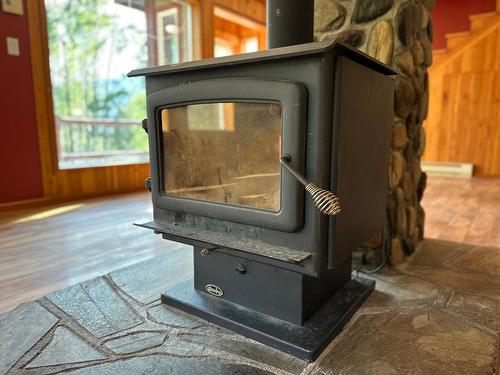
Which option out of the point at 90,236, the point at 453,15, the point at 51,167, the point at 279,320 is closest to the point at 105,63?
the point at 51,167

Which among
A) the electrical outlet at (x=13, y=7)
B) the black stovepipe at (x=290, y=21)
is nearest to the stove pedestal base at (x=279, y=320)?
the black stovepipe at (x=290, y=21)

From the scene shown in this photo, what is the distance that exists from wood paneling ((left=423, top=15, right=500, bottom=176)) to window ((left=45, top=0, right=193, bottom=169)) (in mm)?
3151

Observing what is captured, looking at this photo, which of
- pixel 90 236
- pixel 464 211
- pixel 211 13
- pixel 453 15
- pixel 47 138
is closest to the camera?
pixel 90 236

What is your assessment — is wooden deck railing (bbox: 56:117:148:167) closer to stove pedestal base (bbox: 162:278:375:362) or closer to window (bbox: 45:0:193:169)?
window (bbox: 45:0:193:169)

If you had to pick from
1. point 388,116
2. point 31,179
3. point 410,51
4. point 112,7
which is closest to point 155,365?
point 388,116

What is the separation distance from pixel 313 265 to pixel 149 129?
2.13 ft

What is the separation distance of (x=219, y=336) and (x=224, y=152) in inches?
20.7

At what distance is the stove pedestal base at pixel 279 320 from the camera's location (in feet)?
3.01

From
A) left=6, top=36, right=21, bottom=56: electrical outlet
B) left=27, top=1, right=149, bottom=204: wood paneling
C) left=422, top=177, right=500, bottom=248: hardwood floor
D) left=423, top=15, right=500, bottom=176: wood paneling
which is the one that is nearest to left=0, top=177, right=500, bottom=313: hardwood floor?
left=422, top=177, right=500, bottom=248: hardwood floor

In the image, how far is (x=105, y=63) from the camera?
10.6 ft

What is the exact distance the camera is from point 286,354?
91cm

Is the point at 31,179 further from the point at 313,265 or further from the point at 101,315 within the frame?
the point at 313,265

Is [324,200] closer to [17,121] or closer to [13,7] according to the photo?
[17,121]

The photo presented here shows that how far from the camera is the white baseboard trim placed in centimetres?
426
